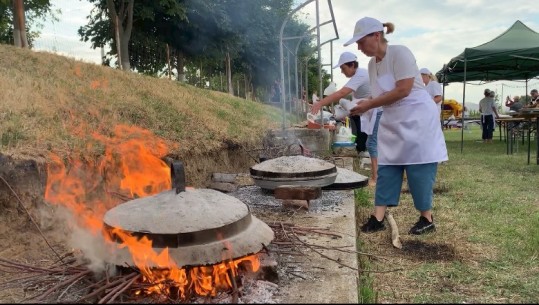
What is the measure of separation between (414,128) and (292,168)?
1338 mm

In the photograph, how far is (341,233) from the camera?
3.45 meters

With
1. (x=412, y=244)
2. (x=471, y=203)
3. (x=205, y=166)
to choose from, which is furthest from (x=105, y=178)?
(x=471, y=203)

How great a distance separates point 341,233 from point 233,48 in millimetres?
17707

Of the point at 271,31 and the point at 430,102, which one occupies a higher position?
the point at 271,31

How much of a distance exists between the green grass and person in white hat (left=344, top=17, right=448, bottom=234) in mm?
491

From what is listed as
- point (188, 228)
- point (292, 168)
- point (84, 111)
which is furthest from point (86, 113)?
point (188, 228)

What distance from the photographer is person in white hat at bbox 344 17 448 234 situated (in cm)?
357

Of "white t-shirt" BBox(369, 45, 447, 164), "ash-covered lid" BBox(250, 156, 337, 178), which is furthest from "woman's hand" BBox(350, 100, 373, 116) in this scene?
"ash-covered lid" BBox(250, 156, 337, 178)

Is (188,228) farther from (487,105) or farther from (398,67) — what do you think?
(487,105)

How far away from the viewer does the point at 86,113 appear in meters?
5.16

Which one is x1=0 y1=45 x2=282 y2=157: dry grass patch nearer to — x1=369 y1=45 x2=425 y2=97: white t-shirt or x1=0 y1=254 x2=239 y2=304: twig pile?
x1=0 y1=254 x2=239 y2=304: twig pile

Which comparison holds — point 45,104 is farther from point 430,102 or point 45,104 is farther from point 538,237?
point 538,237

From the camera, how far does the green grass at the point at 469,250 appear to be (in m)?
2.67

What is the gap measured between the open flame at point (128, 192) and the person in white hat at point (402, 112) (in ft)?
5.87
